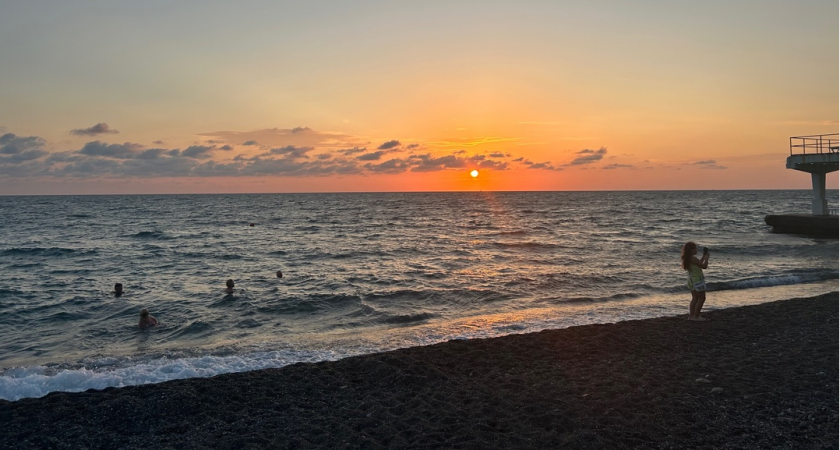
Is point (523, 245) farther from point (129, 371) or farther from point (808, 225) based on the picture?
point (129, 371)

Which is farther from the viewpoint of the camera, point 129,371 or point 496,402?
Answer: point 129,371

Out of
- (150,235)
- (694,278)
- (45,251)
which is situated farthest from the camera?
(150,235)

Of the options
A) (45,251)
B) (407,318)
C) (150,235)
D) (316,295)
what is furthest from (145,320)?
(150,235)

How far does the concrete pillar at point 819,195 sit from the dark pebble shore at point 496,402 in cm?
2737

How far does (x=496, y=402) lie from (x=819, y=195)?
34.8m

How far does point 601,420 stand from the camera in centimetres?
614

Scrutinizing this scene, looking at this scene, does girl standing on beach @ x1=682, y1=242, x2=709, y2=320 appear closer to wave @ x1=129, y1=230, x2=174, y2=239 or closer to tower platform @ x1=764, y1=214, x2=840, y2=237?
tower platform @ x1=764, y1=214, x2=840, y2=237

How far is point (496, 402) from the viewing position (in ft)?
22.6

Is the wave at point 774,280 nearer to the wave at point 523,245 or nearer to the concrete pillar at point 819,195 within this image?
the wave at point 523,245

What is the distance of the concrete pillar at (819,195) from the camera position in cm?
3133

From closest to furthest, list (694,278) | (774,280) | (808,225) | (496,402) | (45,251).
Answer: (496,402), (694,278), (774,280), (45,251), (808,225)

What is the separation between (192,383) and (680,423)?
22.3ft

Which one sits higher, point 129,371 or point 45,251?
point 45,251

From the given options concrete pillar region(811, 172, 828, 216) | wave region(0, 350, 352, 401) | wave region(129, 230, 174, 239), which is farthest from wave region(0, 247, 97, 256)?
concrete pillar region(811, 172, 828, 216)
